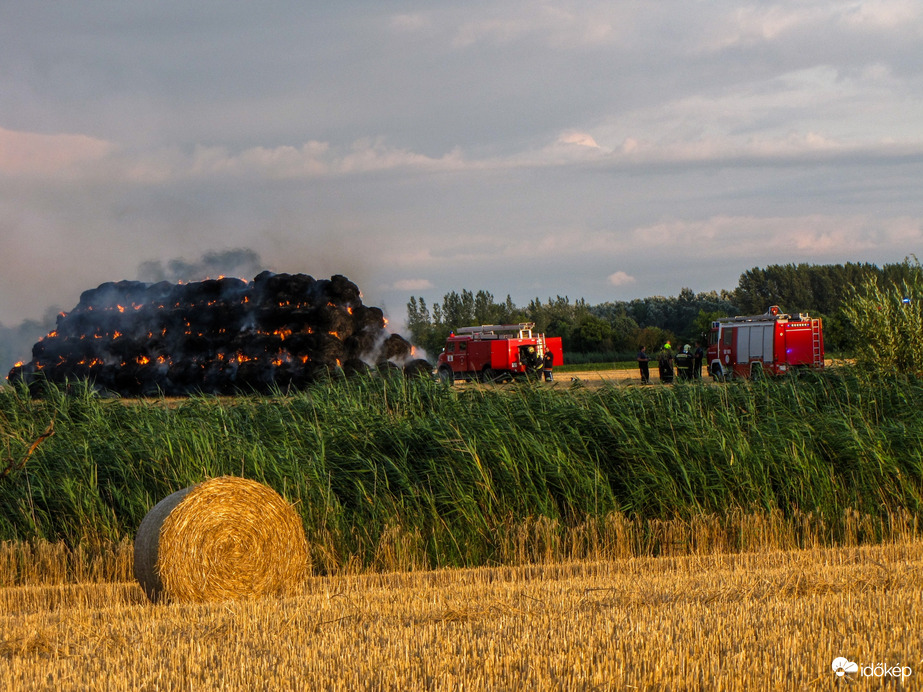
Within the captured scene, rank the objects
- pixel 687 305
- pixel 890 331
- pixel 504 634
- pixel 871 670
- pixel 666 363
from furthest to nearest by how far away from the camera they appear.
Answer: pixel 687 305 < pixel 666 363 < pixel 890 331 < pixel 504 634 < pixel 871 670

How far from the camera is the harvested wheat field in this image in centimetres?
558

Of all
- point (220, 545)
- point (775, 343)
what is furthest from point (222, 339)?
point (220, 545)

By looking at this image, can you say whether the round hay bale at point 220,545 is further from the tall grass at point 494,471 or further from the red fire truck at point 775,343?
the red fire truck at point 775,343

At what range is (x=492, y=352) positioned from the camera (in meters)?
40.0

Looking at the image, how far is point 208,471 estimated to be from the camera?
1247 centimetres

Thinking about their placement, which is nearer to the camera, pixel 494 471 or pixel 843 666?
pixel 843 666

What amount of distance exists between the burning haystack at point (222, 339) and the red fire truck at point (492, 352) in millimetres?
2566

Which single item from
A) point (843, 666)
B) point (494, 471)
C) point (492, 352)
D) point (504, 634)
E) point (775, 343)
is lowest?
point (504, 634)

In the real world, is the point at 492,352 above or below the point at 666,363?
above

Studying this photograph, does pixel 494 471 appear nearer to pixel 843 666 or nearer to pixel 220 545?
pixel 220 545

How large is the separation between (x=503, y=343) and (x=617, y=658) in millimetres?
34242

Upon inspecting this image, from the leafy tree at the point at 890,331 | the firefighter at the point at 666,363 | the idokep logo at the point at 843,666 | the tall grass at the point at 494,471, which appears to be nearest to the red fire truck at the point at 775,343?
the firefighter at the point at 666,363

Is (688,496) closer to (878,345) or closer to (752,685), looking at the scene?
(752,685)

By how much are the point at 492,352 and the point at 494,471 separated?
27.4 metres
